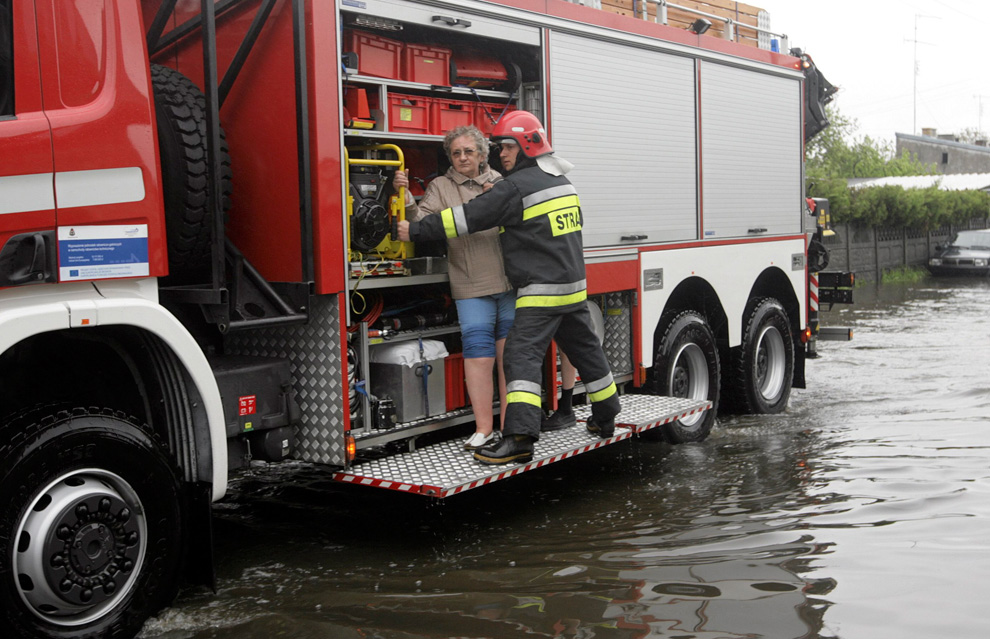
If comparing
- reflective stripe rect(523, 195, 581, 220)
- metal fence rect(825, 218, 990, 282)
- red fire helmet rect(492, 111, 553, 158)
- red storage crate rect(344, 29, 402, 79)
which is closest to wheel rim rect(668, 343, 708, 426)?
reflective stripe rect(523, 195, 581, 220)

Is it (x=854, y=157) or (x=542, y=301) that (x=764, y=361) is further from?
(x=854, y=157)

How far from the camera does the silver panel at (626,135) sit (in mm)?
6719

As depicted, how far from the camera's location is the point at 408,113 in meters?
6.00

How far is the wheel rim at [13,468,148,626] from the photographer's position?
3822 millimetres

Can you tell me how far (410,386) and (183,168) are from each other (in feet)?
5.81

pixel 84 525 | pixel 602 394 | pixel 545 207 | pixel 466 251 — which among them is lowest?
pixel 84 525

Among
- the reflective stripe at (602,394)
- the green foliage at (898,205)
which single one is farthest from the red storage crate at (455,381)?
the green foliage at (898,205)

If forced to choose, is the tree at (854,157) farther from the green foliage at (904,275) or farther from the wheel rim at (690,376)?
the wheel rim at (690,376)

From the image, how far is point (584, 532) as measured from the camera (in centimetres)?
575

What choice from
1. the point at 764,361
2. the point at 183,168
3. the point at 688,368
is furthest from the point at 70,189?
the point at 764,361

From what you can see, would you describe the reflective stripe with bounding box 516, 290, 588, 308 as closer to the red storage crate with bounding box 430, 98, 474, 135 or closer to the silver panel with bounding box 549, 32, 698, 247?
the silver panel with bounding box 549, 32, 698, 247

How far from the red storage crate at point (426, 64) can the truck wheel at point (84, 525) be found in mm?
2759

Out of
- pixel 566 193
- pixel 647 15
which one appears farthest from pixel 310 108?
pixel 647 15

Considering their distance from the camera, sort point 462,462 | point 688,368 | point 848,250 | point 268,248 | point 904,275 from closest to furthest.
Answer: point 268,248, point 462,462, point 688,368, point 848,250, point 904,275
